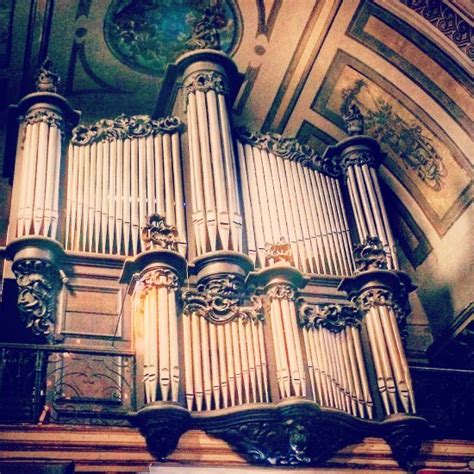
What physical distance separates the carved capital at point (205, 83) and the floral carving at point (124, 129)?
0.48m

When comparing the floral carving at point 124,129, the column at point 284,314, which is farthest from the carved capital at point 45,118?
the column at point 284,314

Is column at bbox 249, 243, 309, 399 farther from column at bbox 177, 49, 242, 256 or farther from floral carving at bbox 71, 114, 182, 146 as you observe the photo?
floral carving at bbox 71, 114, 182, 146

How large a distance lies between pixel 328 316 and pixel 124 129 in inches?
159

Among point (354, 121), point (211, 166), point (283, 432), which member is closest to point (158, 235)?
point (211, 166)

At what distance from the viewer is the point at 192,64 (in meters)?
12.3

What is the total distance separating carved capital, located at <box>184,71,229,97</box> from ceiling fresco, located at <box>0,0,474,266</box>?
124cm

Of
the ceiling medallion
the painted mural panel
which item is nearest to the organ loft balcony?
the ceiling medallion

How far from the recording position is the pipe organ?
8859mm

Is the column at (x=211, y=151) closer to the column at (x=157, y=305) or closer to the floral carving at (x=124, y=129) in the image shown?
the floral carving at (x=124, y=129)

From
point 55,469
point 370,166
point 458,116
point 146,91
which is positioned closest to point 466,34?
point 458,116

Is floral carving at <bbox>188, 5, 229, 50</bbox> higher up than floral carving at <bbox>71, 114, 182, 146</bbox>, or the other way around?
floral carving at <bbox>188, 5, 229, 50</bbox>

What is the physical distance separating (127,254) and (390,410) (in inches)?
140

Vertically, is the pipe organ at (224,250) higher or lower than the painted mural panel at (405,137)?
lower

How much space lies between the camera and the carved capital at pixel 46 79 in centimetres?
1172
